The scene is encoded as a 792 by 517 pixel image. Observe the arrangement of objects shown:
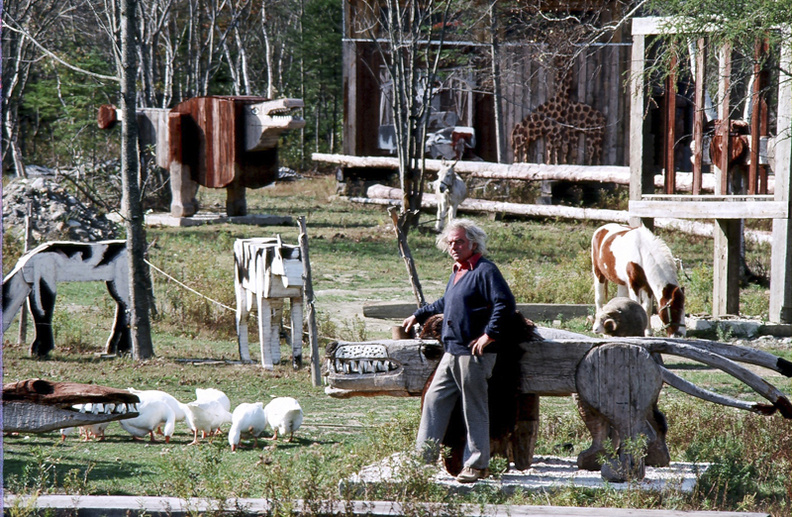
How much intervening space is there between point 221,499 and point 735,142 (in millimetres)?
10403

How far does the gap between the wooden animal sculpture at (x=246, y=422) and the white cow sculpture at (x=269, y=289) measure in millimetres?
2814

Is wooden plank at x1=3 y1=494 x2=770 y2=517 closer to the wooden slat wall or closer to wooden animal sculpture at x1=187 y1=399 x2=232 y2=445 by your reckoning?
wooden animal sculpture at x1=187 y1=399 x2=232 y2=445

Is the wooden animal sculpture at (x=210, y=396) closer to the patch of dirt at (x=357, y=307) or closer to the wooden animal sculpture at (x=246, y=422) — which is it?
the wooden animal sculpture at (x=246, y=422)

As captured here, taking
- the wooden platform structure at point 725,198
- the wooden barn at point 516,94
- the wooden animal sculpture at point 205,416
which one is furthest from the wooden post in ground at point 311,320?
the wooden barn at point 516,94

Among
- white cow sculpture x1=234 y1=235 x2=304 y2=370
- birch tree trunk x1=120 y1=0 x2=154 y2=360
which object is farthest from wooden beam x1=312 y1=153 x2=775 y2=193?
birch tree trunk x1=120 y1=0 x2=154 y2=360

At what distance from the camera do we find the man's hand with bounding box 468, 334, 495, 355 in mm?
5898

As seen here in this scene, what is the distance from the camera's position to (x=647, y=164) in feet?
43.7

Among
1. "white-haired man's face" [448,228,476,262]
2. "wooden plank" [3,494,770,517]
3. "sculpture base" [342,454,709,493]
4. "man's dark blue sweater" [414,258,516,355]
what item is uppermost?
"white-haired man's face" [448,228,476,262]

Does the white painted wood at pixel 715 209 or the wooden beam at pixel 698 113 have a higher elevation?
the wooden beam at pixel 698 113

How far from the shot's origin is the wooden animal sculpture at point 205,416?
7.55 meters

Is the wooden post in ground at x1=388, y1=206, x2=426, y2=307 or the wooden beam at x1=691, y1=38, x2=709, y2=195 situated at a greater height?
the wooden beam at x1=691, y1=38, x2=709, y2=195

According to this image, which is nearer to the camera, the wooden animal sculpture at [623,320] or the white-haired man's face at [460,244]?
the white-haired man's face at [460,244]

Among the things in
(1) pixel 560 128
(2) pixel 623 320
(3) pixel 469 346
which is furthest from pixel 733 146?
(1) pixel 560 128

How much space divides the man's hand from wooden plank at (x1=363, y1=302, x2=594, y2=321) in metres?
6.86
